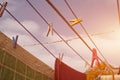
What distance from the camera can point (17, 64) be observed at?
759 centimetres

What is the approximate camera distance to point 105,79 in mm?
8125

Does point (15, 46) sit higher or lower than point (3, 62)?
higher

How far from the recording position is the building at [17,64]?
6.97 m

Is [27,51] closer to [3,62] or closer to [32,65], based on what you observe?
[32,65]

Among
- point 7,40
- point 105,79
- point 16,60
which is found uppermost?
point 7,40

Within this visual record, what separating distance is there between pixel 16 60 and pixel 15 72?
385 millimetres

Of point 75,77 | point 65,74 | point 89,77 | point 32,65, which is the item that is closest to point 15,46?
point 32,65

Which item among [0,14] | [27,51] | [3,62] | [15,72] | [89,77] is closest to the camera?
[0,14]

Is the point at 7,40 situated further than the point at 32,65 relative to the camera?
No

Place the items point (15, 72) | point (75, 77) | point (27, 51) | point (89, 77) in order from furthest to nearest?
point (89, 77) → point (75, 77) → point (27, 51) → point (15, 72)

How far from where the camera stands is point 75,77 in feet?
29.4

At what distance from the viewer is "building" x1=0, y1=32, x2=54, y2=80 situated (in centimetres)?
697

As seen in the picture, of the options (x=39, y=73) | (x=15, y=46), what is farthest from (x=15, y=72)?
(x=39, y=73)

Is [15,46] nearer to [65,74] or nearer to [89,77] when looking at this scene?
[65,74]
